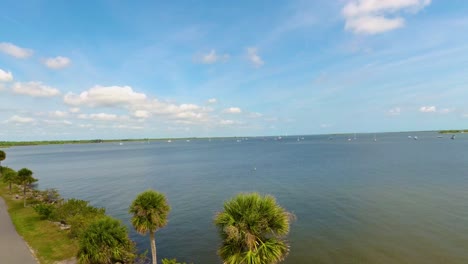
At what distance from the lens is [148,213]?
21750mm

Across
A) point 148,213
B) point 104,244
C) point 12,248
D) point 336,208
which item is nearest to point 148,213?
point 148,213

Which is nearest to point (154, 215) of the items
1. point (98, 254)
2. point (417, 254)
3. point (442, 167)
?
point (98, 254)

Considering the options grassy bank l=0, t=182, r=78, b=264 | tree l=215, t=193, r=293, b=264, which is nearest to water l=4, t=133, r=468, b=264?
grassy bank l=0, t=182, r=78, b=264

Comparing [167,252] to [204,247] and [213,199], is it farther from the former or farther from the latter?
[213,199]

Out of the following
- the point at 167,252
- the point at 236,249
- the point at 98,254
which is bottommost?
the point at 167,252

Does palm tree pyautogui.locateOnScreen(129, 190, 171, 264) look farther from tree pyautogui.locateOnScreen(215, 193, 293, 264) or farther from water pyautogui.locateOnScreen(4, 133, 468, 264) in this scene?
water pyautogui.locateOnScreen(4, 133, 468, 264)

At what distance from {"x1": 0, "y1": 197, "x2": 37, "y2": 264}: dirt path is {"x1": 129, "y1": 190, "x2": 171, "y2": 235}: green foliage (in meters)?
12.3

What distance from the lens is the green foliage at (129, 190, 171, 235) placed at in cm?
2168

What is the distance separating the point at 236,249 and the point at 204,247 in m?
17.0

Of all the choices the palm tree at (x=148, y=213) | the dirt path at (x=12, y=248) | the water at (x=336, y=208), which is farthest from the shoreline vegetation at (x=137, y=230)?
the water at (x=336, y=208)

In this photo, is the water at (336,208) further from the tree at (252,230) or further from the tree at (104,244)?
the tree at (252,230)

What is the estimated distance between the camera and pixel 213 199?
180 feet

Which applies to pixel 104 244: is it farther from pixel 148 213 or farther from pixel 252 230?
pixel 252 230

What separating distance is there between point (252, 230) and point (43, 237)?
2939 cm
